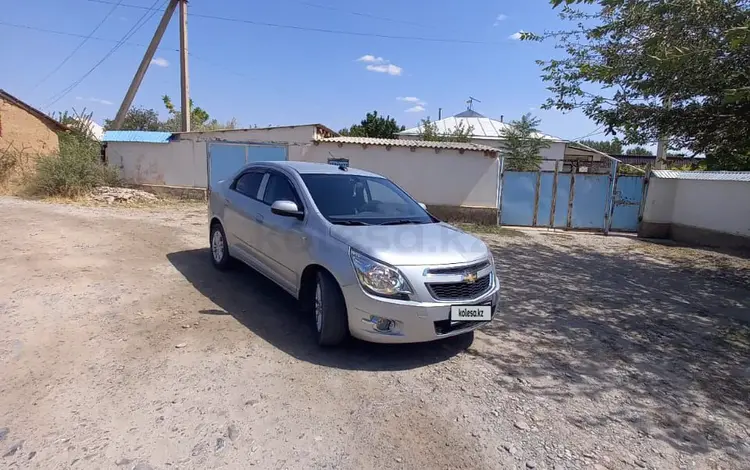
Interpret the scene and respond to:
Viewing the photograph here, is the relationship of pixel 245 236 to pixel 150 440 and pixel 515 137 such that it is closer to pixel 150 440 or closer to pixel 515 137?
pixel 150 440

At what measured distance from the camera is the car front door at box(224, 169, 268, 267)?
4.95 metres

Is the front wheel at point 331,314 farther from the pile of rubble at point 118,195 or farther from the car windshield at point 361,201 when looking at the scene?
the pile of rubble at point 118,195

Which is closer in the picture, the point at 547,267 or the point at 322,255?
the point at 322,255

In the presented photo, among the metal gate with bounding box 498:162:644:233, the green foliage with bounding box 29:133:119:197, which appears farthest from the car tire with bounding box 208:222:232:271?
the green foliage with bounding box 29:133:119:197

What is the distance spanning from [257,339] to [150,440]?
144cm

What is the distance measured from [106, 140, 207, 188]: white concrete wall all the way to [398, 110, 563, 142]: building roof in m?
13.8

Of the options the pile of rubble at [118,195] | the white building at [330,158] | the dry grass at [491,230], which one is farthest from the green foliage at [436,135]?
the pile of rubble at [118,195]

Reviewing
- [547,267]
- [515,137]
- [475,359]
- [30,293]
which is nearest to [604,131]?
[547,267]

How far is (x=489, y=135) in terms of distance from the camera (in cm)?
2566

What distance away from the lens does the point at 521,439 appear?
2715 millimetres

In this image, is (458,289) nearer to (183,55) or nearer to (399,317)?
(399,317)

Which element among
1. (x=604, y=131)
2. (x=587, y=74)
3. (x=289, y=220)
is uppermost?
(x=587, y=74)

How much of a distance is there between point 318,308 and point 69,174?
12.5 meters

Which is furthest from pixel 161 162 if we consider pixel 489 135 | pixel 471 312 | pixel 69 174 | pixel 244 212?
pixel 489 135
